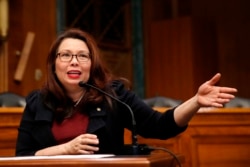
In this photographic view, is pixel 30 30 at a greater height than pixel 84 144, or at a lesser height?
greater

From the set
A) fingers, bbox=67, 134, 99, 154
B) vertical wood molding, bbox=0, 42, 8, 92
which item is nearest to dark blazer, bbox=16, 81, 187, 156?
fingers, bbox=67, 134, 99, 154

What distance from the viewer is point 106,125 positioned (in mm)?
1763

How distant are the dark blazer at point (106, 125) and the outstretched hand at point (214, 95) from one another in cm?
17

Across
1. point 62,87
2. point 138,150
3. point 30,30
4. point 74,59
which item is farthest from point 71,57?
point 30,30

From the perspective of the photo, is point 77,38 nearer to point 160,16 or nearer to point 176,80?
point 176,80

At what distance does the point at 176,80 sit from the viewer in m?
5.43

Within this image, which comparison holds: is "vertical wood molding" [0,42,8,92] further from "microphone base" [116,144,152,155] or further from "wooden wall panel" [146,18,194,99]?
"microphone base" [116,144,152,155]

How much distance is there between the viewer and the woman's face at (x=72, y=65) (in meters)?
1.79

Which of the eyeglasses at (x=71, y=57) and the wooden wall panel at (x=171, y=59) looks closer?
the eyeglasses at (x=71, y=57)

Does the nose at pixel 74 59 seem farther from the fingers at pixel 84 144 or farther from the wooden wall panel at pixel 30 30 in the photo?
the wooden wall panel at pixel 30 30

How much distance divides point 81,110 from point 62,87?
13cm

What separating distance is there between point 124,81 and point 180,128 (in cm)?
30

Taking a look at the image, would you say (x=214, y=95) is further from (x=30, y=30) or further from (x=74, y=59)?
(x=30, y=30)

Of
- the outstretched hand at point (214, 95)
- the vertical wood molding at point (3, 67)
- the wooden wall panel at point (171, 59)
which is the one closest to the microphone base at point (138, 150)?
the outstretched hand at point (214, 95)
